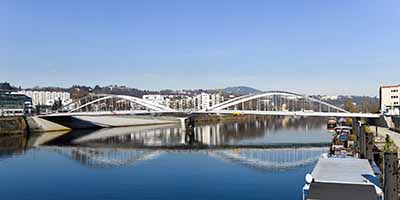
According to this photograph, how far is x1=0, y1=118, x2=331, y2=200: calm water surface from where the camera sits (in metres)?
9.31

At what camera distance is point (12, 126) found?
25.1 metres

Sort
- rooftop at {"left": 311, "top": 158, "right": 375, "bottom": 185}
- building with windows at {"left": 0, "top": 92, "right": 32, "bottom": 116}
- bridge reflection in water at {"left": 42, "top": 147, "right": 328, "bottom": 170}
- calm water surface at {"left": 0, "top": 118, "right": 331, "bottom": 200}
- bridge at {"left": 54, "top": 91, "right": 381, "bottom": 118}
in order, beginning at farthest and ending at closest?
building with windows at {"left": 0, "top": 92, "right": 32, "bottom": 116}, bridge at {"left": 54, "top": 91, "right": 381, "bottom": 118}, bridge reflection in water at {"left": 42, "top": 147, "right": 328, "bottom": 170}, calm water surface at {"left": 0, "top": 118, "right": 331, "bottom": 200}, rooftop at {"left": 311, "top": 158, "right": 375, "bottom": 185}

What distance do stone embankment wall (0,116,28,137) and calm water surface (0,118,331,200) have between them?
474 centimetres

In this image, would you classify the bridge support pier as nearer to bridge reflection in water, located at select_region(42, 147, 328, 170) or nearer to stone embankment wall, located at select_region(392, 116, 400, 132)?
bridge reflection in water, located at select_region(42, 147, 328, 170)

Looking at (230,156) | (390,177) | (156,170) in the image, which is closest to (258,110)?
(230,156)

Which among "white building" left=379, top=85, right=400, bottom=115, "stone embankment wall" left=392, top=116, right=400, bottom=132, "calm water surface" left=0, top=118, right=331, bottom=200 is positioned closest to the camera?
"calm water surface" left=0, top=118, right=331, bottom=200

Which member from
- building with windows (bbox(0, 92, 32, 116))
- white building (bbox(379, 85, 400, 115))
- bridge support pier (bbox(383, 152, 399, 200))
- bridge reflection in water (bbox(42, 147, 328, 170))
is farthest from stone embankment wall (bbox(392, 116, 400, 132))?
building with windows (bbox(0, 92, 32, 116))

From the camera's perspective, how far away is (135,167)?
1309 centimetres

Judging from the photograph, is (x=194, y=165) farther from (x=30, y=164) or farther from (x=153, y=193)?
(x=30, y=164)

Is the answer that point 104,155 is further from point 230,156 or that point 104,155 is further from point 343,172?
point 343,172

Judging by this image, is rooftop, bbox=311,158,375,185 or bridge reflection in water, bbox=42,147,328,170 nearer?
rooftop, bbox=311,158,375,185

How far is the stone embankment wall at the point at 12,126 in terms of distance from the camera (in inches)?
954

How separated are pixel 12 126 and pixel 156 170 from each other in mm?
15884

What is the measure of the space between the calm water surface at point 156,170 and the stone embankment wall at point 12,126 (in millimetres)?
4736
